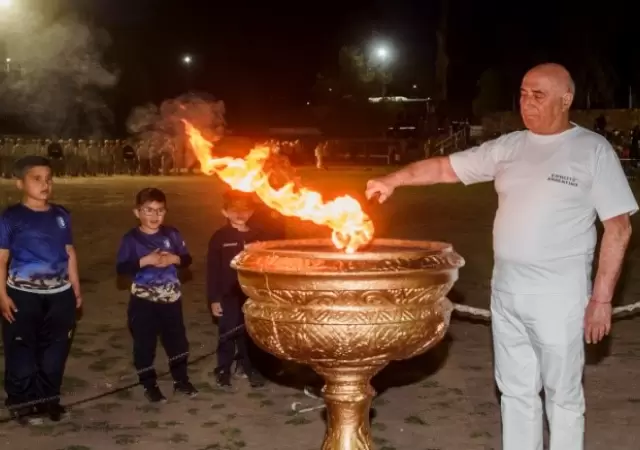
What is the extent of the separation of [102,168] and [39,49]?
6.10 m

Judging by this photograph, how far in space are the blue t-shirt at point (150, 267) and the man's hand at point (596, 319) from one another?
286 centimetres

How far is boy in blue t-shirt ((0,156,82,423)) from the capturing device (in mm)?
5480

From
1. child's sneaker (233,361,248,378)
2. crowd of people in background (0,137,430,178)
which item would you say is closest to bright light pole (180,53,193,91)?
crowd of people in background (0,137,430,178)

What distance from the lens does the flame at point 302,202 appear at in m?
3.98

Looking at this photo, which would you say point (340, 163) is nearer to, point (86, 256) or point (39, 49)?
point (39, 49)

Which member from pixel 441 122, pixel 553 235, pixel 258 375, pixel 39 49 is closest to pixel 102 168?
pixel 39 49

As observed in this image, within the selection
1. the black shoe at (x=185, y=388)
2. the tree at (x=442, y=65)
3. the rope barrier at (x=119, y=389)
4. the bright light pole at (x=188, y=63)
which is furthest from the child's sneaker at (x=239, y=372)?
the tree at (x=442, y=65)

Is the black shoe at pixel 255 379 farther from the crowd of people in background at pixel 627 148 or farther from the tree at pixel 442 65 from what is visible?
the tree at pixel 442 65

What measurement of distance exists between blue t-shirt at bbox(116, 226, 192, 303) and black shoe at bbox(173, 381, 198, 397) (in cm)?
61

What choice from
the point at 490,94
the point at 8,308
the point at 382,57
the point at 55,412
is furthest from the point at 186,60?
the point at 8,308

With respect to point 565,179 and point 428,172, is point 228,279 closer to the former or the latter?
point 428,172

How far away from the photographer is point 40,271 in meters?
5.52

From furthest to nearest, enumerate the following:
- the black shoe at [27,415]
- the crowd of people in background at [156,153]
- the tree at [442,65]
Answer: the tree at [442,65], the crowd of people in background at [156,153], the black shoe at [27,415]

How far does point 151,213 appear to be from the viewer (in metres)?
6.09
